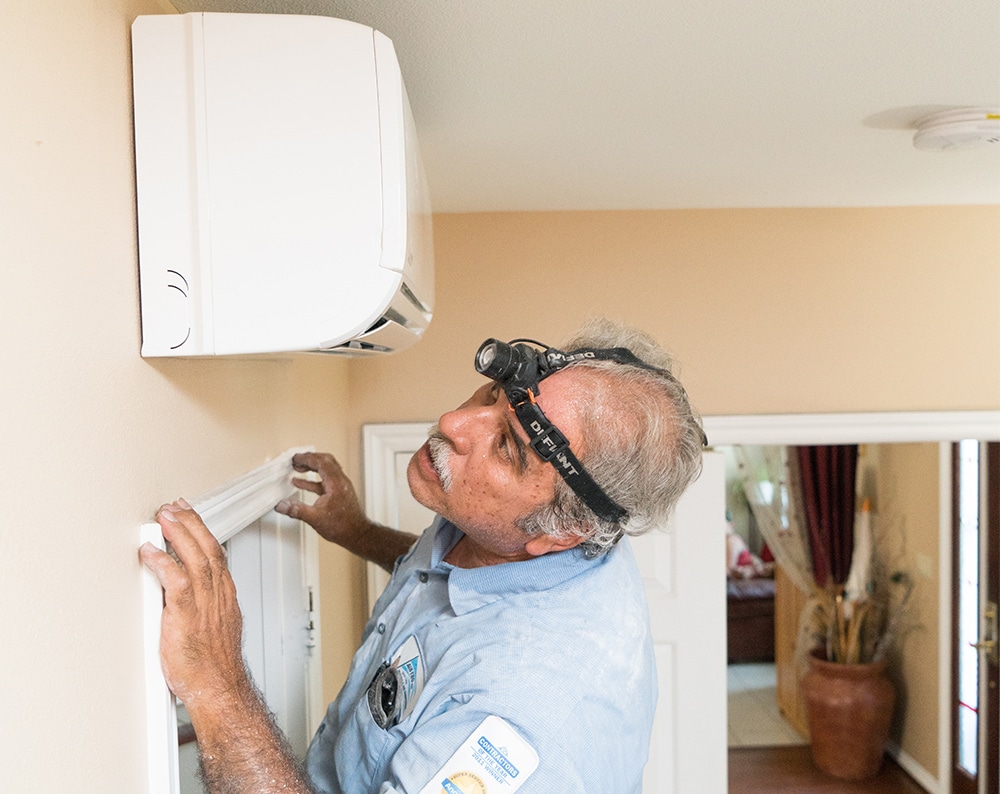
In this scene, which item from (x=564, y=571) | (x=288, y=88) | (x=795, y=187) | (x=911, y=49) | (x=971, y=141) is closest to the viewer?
(x=288, y=88)

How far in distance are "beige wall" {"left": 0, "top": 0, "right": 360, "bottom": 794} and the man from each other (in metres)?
0.10

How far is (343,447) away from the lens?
251 cm

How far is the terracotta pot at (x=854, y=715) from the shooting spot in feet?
15.4

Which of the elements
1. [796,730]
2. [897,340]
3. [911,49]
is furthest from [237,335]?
[796,730]

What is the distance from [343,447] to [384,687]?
49.8 inches

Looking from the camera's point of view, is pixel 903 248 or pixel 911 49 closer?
pixel 911 49

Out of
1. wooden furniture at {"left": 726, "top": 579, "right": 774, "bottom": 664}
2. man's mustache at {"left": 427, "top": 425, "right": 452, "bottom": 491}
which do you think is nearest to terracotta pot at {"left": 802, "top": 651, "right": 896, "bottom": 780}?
wooden furniture at {"left": 726, "top": 579, "right": 774, "bottom": 664}

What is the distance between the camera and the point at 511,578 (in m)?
1.34

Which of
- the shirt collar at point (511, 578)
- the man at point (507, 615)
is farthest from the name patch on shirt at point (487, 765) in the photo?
the shirt collar at point (511, 578)

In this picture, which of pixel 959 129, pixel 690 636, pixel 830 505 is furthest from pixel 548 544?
pixel 830 505

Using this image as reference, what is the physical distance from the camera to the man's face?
127 centimetres

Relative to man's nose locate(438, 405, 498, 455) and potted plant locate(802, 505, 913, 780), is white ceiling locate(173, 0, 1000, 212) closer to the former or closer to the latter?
man's nose locate(438, 405, 498, 455)

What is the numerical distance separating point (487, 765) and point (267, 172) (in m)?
0.73

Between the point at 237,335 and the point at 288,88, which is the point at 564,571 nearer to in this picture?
the point at 237,335
